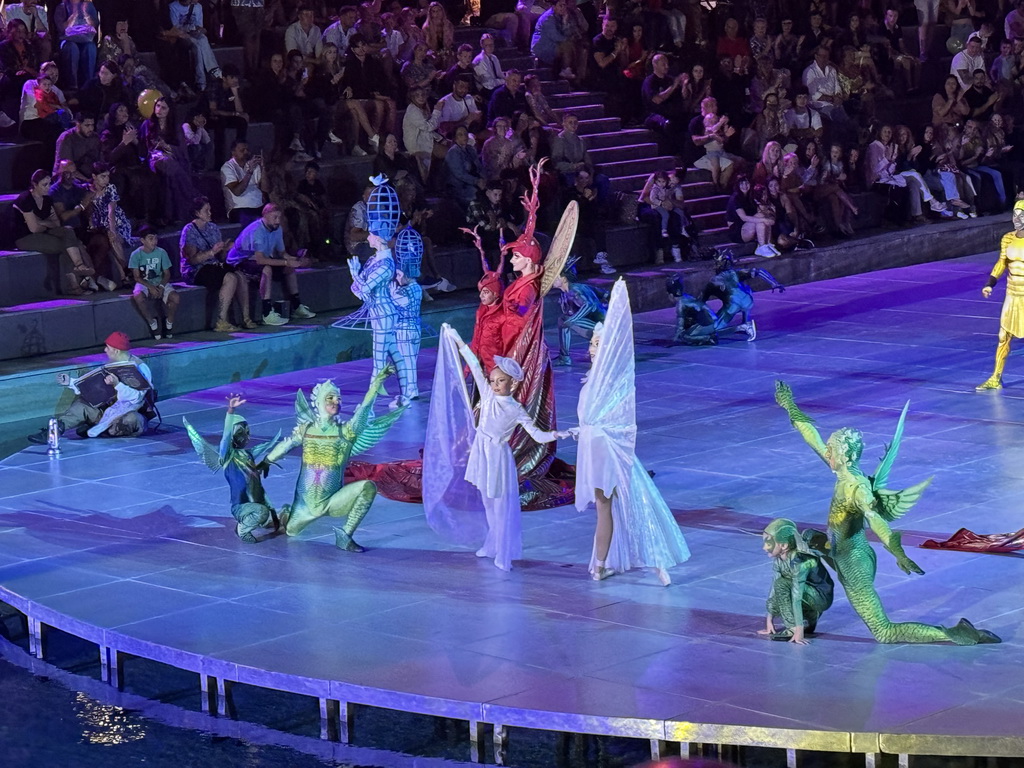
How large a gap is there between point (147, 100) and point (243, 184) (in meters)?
1.42

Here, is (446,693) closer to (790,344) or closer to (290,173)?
(790,344)

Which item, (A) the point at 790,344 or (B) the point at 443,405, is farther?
(A) the point at 790,344

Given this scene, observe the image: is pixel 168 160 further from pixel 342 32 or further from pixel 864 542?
pixel 864 542

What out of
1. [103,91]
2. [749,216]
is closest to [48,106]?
[103,91]

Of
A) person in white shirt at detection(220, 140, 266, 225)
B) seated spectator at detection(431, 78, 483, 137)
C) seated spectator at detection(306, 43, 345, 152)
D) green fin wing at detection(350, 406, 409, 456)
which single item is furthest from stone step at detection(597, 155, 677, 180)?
green fin wing at detection(350, 406, 409, 456)

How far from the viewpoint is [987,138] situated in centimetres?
2611

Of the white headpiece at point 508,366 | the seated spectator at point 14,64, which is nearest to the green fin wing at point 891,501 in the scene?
the white headpiece at point 508,366

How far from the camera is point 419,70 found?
2194 cm

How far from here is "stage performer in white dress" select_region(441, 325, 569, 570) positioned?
9664mm

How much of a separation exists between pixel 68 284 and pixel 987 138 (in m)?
14.5

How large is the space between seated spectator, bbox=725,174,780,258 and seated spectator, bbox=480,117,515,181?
10.2 ft

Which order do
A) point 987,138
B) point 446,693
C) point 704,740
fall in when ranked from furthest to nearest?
point 987,138
point 446,693
point 704,740

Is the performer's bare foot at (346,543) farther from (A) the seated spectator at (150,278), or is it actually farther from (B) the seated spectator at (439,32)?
(B) the seated spectator at (439,32)

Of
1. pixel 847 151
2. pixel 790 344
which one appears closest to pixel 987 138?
pixel 847 151
